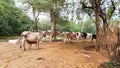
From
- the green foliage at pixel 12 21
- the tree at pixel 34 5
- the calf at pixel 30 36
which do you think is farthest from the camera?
the green foliage at pixel 12 21

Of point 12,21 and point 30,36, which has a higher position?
point 12,21

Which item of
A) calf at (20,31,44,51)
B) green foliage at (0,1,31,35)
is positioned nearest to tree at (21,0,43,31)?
green foliage at (0,1,31,35)

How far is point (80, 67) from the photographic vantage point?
327 inches

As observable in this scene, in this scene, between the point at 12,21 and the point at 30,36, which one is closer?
the point at 30,36

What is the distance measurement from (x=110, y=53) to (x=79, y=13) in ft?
27.5

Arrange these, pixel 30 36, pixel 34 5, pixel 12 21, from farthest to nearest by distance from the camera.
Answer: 1. pixel 12 21
2. pixel 34 5
3. pixel 30 36

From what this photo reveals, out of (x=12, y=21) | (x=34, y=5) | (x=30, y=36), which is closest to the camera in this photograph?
(x=30, y=36)

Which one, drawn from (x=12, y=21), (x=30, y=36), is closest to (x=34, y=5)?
(x=30, y=36)

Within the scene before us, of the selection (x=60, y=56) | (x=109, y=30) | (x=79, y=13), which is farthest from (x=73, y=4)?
(x=60, y=56)

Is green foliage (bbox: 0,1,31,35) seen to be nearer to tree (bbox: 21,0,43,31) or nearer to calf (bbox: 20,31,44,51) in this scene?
tree (bbox: 21,0,43,31)

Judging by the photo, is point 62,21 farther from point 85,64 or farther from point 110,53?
point 85,64

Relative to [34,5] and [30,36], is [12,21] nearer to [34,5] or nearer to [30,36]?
[34,5]

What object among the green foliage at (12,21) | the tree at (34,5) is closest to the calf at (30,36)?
the tree at (34,5)

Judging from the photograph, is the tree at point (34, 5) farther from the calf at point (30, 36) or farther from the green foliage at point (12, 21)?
the calf at point (30, 36)
